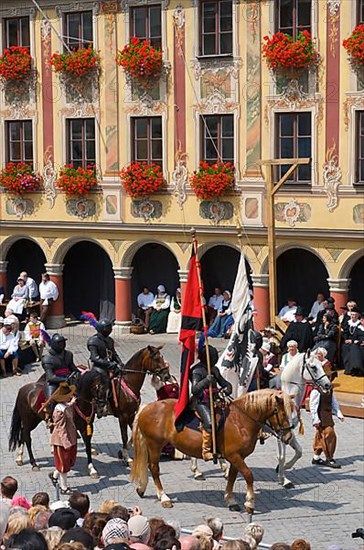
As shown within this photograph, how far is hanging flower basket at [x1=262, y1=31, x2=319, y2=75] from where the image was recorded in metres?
24.3

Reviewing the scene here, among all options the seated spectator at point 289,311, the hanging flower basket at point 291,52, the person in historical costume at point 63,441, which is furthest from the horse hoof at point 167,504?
the hanging flower basket at point 291,52

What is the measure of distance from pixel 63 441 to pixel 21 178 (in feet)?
47.0

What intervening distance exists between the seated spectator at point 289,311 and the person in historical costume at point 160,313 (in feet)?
10.9

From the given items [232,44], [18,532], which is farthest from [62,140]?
[18,532]

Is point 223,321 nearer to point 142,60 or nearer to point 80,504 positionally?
point 142,60

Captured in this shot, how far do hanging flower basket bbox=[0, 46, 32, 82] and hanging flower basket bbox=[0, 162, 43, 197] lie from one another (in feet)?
7.20

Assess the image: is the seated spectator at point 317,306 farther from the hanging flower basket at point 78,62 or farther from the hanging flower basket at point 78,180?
the hanging flower basket at point 78,62

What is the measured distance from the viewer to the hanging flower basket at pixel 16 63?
92.0 feet

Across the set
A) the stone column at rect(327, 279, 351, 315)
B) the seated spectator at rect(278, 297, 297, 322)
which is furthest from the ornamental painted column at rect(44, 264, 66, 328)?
the stone column at rect(327, 279, 351, 315)

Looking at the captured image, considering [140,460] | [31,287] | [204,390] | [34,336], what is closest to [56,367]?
[140,460]

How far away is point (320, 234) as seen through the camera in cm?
2475

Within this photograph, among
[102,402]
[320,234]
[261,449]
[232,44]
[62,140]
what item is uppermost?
[232,44]

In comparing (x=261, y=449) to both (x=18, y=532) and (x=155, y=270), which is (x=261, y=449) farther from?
(x=155, y=270)

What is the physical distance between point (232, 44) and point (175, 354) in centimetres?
711
